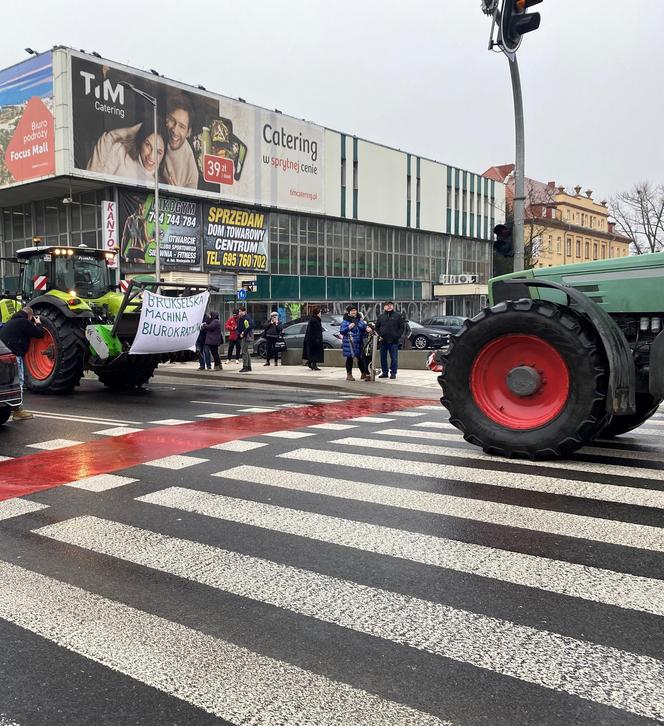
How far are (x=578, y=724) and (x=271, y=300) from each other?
3806cm

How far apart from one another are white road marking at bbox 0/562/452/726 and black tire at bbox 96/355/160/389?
10550 mm

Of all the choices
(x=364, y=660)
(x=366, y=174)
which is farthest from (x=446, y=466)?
(x=366, y=174)

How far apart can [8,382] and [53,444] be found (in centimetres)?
148

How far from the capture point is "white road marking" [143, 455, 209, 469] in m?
6.79

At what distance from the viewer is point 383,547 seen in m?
4.38

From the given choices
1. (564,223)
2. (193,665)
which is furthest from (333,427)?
(564,223)

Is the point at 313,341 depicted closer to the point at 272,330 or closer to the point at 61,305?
the point at 272,330

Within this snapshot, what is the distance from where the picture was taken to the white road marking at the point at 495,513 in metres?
4.52

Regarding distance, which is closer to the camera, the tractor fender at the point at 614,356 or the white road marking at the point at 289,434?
the tractor fender at the point at 614,356

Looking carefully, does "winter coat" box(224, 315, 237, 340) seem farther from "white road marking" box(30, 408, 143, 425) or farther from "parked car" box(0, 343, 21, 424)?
"parked car" box(0, 343, 21, 424)

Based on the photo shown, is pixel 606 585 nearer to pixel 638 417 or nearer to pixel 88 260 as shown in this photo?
pixel 638 417

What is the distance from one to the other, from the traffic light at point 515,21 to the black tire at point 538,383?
6747 mm

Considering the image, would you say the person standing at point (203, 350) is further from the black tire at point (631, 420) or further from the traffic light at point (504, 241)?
the black tire at point (631, 420)

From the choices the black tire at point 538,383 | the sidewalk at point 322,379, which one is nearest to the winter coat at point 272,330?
the sidewalk at point 322,379
